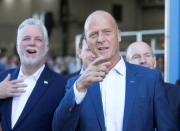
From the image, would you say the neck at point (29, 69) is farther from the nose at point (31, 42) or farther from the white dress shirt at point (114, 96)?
the white dress shirt at point (114, 96)

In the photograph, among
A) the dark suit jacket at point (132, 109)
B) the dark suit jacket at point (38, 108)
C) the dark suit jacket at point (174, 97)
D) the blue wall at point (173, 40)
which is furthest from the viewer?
the blue wall at point (173, 40)

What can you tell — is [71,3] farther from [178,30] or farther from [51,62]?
[178,30]

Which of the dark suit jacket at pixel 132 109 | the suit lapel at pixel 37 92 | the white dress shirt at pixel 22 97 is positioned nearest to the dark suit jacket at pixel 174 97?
the dark suit jacket at pixel 132 109

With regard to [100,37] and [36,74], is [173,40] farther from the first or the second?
[100,37]

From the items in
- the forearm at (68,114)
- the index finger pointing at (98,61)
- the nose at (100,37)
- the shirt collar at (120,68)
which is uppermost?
the nose at (100,37)

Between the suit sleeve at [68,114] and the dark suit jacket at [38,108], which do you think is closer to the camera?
the suit sleeve at [68,114]

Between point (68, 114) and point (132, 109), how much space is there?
16.6 inches

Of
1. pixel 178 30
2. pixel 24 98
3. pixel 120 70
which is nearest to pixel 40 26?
pixel 24 98

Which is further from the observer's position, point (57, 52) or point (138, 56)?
point (57, 52)

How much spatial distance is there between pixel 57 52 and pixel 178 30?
75.3 feet

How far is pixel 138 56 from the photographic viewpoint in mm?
3498

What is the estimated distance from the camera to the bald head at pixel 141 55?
3428 millimetres

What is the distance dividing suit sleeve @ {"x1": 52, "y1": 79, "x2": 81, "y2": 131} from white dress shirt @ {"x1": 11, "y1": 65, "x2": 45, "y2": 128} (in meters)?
0.80

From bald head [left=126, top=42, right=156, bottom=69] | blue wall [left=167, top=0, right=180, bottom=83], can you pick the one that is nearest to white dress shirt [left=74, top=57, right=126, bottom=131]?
bald head [left=126, top=42, right=156, bottom=69]
